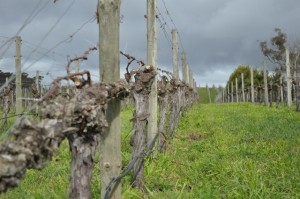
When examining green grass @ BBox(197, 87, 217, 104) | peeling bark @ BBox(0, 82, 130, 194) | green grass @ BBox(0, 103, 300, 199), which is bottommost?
green grass @ BBox(0, 103, 300, 199)

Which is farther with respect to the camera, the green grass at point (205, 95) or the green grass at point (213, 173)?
the green grass at point (205, 95)

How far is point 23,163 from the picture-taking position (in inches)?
102

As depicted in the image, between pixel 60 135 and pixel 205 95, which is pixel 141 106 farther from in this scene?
pixel 205 95

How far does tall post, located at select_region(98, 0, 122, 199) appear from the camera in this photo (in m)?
3.99

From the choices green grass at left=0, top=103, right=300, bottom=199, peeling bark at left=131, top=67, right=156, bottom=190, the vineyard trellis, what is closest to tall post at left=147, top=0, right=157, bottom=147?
green grass at left=0, top=103, right=300, bottom=199

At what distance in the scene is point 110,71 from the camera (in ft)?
13.2

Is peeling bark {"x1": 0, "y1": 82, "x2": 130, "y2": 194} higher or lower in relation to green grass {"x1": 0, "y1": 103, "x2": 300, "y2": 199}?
higher

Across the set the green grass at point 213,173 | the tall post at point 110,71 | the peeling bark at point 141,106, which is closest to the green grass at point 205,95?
the green grass at point 213,173

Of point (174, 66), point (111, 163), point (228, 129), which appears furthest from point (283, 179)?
point (174, 66)

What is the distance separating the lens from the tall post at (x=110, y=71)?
3986 millimetres

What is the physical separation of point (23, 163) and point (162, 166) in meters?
4.75

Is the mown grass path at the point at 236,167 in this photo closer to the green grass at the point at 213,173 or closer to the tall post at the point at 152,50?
the green grass at the point at 213,173

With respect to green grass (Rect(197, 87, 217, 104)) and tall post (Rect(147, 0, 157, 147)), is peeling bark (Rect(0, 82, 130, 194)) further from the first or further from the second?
green grass (Rect(197, 87, 217, 104))

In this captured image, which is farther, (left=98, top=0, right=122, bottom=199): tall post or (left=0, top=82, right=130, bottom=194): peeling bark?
(left=98, top=0, right=122, bottom=199): tall post
